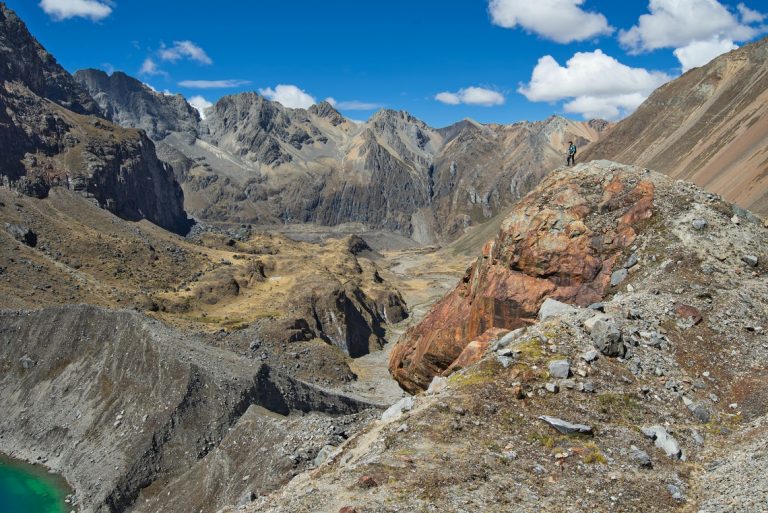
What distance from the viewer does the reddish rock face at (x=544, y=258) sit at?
30.9 meters

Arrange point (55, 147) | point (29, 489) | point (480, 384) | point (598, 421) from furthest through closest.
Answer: point (55, 147) < point (29, 489) < point (480, 384) < point (598, 421)

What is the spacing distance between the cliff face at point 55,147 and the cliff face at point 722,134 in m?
146

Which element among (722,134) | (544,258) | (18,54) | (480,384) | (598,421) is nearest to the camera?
(598,421)

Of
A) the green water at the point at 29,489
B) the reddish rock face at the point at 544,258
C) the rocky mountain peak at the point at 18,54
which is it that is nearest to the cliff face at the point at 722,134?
the reddish rock face at the point at 544,258

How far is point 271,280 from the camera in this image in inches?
4596

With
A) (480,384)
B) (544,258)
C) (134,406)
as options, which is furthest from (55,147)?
(480,384)

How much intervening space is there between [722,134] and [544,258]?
13606 cm

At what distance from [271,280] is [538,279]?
296ft

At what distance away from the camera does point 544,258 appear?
3200 centimetres

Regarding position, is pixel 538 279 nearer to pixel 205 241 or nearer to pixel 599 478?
pixel 599 478

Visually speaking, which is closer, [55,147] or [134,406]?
[134,406]

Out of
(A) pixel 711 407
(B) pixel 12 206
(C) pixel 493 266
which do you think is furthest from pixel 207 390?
(B) pixel 12 206

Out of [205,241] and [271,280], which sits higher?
[205,241]

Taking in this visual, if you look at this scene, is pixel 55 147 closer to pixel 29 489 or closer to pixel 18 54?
pixel 18 54
